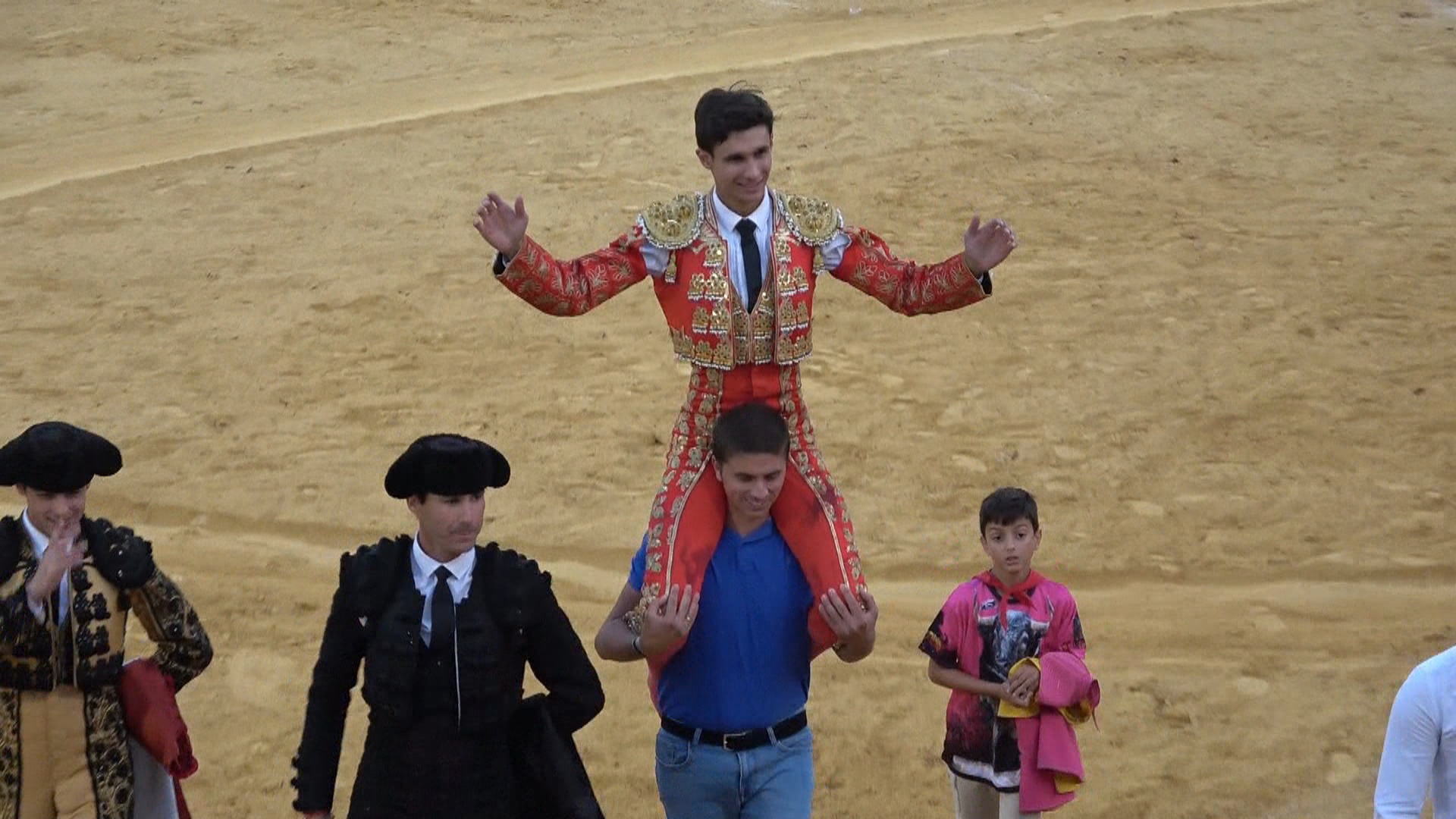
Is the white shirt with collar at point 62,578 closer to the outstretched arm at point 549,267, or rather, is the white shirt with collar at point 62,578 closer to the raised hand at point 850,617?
the outstretched arm at point 549,267

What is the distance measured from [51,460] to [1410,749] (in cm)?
328

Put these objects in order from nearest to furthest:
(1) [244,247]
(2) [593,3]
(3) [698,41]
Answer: (1) [244,247] < (3) [698,41] < (2) [593,3]

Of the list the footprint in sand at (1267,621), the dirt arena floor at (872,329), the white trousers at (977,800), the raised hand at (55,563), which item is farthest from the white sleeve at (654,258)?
the footprint in sand at (1267,621)

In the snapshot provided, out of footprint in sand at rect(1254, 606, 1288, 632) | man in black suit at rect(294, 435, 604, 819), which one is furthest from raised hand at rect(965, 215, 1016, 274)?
footprint in sand at rect(1254, 606, 1288, 632)

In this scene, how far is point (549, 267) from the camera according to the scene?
5.06m

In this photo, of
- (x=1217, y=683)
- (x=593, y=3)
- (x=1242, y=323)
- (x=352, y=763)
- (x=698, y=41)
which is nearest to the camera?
(x=352, y=763)

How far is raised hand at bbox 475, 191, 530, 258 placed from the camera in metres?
4.95

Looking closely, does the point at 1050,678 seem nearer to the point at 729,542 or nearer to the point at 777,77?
the point at 729,542

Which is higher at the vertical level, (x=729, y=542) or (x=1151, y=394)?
(x=729, y=542)

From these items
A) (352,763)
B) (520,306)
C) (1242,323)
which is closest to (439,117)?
(520,306)

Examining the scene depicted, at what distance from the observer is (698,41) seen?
1670 centimetres

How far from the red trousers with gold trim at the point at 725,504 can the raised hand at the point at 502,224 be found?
26.9 inches

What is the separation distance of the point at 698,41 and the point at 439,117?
2.92 m

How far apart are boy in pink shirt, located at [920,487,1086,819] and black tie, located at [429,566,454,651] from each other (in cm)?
184
